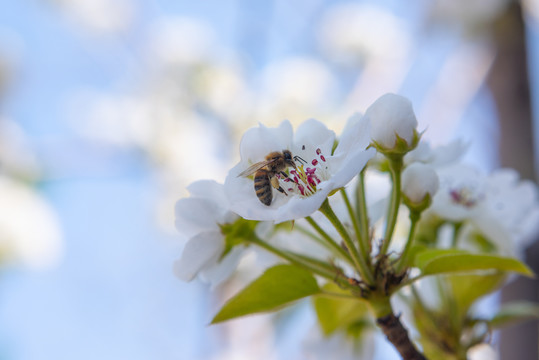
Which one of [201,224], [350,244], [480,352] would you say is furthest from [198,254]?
[480,352]

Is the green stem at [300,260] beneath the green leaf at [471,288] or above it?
above

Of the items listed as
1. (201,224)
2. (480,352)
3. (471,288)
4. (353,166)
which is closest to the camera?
(353,166)

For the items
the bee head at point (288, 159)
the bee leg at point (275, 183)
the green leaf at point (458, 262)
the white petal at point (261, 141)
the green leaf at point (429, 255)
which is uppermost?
the white petal at point (261, 141)

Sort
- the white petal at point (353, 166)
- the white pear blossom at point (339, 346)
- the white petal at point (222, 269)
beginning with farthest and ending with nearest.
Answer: the white pear blossom at point (339, 346) < the white petal at point (222, 269) < the white petal at point (353, 166)

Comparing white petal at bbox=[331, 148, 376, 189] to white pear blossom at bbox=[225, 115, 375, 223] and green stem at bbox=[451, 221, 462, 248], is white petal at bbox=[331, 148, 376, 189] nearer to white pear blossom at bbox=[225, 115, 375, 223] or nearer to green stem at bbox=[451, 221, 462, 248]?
white pear blossom at bbox=[225, 115, 375, 223]

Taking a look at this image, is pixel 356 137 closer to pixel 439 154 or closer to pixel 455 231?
pixel 439 154

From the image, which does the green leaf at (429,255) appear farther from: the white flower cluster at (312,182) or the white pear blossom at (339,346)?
the white pear blossom at (339,346)

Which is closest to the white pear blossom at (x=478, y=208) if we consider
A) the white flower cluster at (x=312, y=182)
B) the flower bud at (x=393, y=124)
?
the white flower cluster at (x=312, y=182)

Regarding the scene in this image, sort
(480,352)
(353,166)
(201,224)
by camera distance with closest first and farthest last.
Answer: (353,166) < (201,224) < (480,352)

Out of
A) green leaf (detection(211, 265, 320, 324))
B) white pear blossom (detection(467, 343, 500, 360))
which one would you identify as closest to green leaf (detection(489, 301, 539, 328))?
white pear blossom (detection(467, 343, 500, 360))
